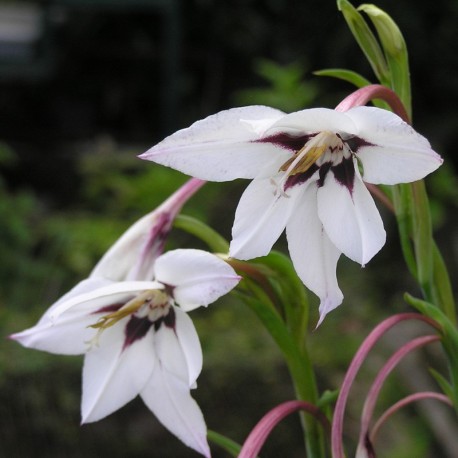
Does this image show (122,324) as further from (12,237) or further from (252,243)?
(12,237)

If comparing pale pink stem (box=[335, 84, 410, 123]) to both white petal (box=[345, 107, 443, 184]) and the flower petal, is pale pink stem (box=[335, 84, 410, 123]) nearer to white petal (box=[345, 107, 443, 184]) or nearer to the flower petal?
white petal (box=[345, 107, 443, 184])

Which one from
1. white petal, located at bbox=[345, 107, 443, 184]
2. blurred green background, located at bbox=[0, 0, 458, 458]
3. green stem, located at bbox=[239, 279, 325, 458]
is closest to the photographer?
white petal, located at bbox=[345, 107, 443, 184]

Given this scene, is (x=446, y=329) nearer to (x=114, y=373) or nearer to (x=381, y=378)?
(x=381, y=378)

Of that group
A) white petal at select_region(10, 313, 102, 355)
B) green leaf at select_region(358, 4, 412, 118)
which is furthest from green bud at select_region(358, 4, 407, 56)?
white petal at select_region(10, 313, 102, 355)

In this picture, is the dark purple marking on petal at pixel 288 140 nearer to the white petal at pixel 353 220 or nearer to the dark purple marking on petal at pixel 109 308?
the white petal at pixel 353 220

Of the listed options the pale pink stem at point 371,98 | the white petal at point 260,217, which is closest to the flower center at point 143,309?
the white petal at point 260,217

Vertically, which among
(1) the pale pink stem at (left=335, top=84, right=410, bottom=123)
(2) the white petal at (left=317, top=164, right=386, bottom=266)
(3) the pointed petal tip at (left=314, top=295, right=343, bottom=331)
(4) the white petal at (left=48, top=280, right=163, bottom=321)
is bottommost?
(4) the white petal at (left=48, top=280, right=163, bottom=321)

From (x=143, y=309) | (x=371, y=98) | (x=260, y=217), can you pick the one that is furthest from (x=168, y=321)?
(x=371, y=98)
